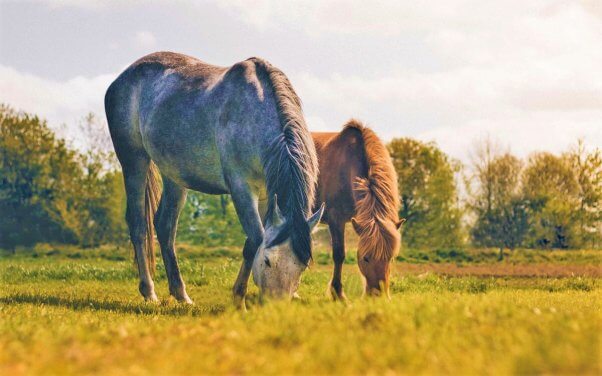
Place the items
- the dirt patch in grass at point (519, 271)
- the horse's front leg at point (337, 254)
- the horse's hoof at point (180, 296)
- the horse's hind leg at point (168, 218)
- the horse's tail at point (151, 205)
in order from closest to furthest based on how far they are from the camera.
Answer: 1. the horse's front leg at point (337, 254)
2. the horse's hoof at point (180, 296)
3. the horse's hind leg at point (168, 218)
4. the horse's tail at point (151, 205)
5. the dirt patch in grass at point (519, 271)

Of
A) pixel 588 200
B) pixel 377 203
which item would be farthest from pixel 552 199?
pixel 377 203

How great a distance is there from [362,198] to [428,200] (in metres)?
25.2

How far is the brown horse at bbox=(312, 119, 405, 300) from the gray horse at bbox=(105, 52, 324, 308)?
3.30ft

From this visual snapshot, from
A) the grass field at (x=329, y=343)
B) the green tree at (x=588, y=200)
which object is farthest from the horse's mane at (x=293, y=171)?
the green tree at (x=588, y=200)

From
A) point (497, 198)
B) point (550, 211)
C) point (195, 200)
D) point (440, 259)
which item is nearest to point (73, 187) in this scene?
point (195, 200)

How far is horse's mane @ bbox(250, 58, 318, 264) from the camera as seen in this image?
6975mm

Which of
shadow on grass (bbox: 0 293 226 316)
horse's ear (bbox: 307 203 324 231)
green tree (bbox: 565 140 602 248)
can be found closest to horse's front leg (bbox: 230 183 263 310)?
shadow on grass (bbox: 0 293 226 316)

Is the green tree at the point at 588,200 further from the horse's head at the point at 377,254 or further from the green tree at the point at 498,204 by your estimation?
the horse's head at the point at 377,254

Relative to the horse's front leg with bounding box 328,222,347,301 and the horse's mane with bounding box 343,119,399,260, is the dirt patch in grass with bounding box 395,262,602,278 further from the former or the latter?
the horse's mane with bounding box 343,119,399,260

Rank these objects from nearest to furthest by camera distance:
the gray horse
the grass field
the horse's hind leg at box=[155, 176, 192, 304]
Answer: the grass field → the gray horse → the horse's hind leg at box=[155, 176, 192, 304]

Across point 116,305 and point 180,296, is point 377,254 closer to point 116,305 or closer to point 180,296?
point 116,305

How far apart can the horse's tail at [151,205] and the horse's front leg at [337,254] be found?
10.1 feet

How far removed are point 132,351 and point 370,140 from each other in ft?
21.0

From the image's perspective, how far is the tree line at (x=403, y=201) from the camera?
33.0 metres
